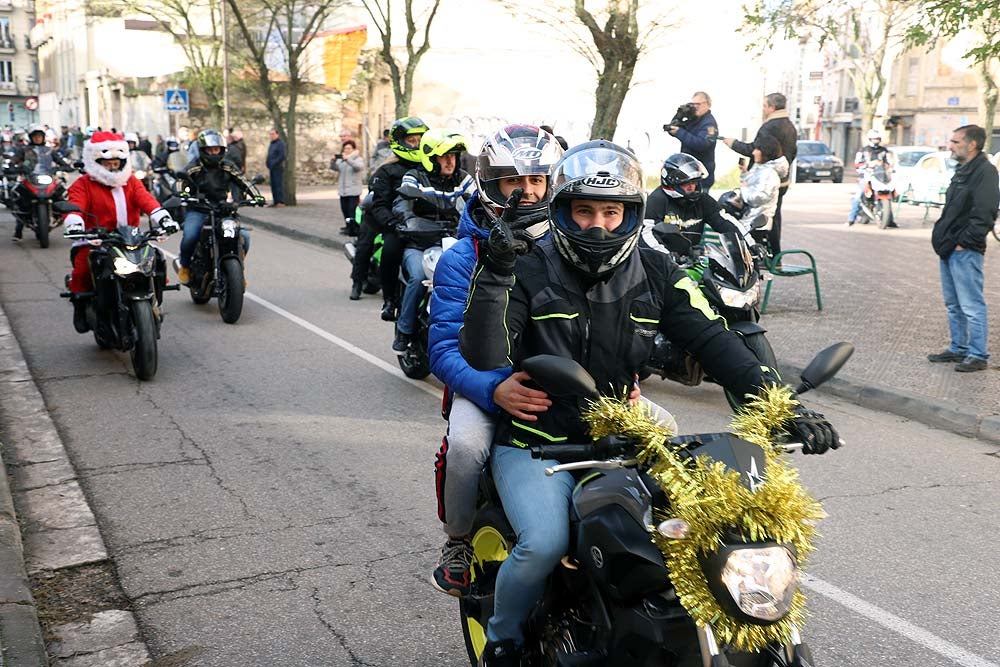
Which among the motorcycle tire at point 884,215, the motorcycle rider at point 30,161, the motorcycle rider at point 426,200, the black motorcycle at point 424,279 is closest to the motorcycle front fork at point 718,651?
the black motorcycle at point 424,279

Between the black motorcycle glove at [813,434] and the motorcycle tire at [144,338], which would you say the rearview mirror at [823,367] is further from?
the motorcycle tire at [144,338]

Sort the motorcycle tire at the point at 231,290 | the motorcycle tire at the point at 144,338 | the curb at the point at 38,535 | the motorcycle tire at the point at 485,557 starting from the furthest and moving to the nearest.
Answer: the motorcycle tire at the point at 231,290 < the motorcycle tire at the point at 144,338 < the curb at the point at 38,535 < the motorcycle tire at the point at 485,557

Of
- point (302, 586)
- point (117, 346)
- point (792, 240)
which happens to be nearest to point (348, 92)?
point (792, 240)

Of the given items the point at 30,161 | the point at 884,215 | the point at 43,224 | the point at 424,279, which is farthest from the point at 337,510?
the point at 884,215

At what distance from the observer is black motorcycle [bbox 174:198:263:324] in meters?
10.8

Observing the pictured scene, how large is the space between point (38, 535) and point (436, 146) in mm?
4376

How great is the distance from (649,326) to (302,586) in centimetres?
222

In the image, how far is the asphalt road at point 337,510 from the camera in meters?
4.15

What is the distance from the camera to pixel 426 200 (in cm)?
816

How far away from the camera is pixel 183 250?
11484 millimetres

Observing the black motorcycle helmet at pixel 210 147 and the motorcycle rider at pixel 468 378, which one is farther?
the black motorcycle helmet at pixel 210 147

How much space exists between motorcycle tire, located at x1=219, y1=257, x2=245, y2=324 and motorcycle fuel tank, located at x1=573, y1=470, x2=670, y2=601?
8507 millimetres

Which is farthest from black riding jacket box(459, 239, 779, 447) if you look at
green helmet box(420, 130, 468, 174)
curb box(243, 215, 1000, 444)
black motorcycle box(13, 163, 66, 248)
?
black motorcycle box(13, 163, 66, 248)

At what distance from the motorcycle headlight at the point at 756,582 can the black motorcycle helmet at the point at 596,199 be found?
1028 mm
